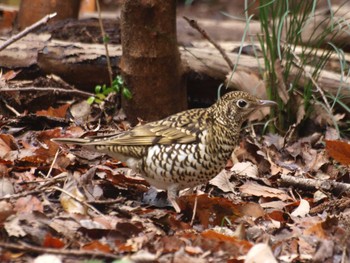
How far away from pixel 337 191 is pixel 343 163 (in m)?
0.57

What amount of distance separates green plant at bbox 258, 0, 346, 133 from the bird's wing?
1847 millimetres

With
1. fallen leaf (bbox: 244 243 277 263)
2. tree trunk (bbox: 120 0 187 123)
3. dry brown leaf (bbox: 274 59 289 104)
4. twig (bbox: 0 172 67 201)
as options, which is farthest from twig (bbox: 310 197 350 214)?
tree trunk (bbox: 120 0 187 123)

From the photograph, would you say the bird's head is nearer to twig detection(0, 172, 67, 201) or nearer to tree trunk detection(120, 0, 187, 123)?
twig detection(0, 172, 67, 201)

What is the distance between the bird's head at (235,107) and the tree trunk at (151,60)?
1.67 metres

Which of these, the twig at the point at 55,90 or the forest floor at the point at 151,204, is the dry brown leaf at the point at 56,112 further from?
the twig at the point at 55,90

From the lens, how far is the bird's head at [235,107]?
540 centimetres

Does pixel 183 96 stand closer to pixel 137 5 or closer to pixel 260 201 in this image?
pixel 137 5

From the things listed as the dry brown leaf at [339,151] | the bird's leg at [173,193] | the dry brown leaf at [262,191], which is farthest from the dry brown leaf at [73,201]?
the dry brown leaf at [339,151]

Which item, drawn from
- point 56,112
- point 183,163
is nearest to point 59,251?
point 183,163

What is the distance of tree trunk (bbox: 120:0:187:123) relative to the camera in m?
6.85

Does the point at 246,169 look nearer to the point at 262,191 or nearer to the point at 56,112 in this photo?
the point at 262,191

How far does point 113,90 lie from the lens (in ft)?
23.9

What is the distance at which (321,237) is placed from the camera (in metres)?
4.66

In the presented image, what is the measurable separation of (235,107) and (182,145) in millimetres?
531
